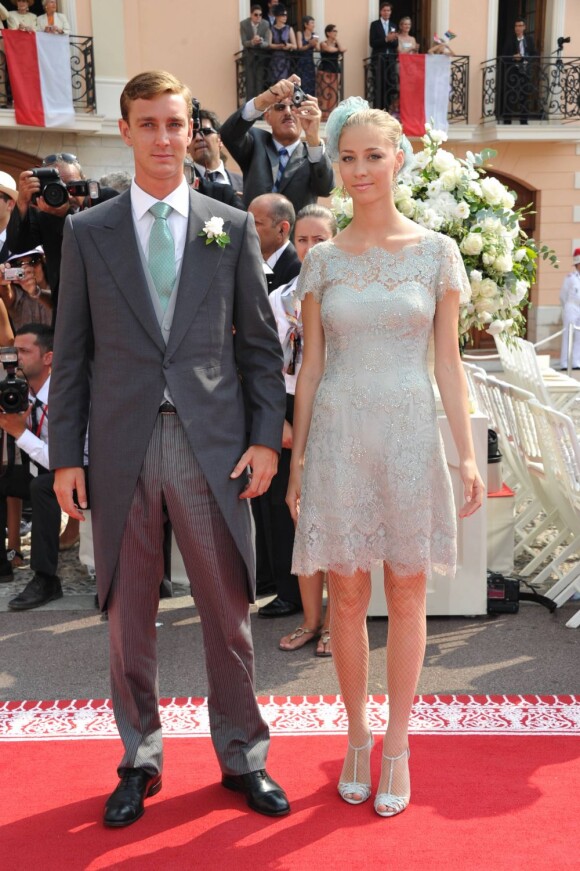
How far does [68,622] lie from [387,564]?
2264 millimetres

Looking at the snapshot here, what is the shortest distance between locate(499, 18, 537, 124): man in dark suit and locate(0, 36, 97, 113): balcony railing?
715 centimetres

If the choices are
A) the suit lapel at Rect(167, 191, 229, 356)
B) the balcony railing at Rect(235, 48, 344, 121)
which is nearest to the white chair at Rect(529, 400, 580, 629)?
the suit lapel at Rect(167, 191, 229, 356)

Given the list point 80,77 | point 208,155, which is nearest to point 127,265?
point 208,155

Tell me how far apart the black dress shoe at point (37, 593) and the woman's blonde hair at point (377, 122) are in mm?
2983

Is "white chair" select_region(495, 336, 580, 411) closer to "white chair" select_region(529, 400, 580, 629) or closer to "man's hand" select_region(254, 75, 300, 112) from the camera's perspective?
"white chair" select_region(529, 400, 580, 629)

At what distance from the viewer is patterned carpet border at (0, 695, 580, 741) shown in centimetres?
330

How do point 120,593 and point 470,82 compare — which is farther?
point 470,82

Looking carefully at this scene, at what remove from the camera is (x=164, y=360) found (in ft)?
8.39

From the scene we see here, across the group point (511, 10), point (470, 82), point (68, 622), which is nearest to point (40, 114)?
point (470, 82)

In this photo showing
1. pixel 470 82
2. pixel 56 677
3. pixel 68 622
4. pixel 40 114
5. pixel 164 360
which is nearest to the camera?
pixel 164 360

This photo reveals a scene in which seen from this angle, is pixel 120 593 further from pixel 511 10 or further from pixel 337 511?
pixel 511 10

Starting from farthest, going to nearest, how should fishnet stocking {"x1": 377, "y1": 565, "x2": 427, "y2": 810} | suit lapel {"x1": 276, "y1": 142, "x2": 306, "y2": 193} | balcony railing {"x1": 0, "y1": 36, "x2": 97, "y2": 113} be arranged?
balcony railing {"x1": 0, "y1": 36, "x2": 97, "y2": 113} < suit lapel {"x1": 276, "y1": 142, "x2": 306, "y2": 193} < fishnet stocking {"x1": 377, "y1": 565, "x2": 427, "y2": 810}

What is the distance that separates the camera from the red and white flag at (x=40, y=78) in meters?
13.9

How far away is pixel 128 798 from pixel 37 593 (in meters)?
2.24
